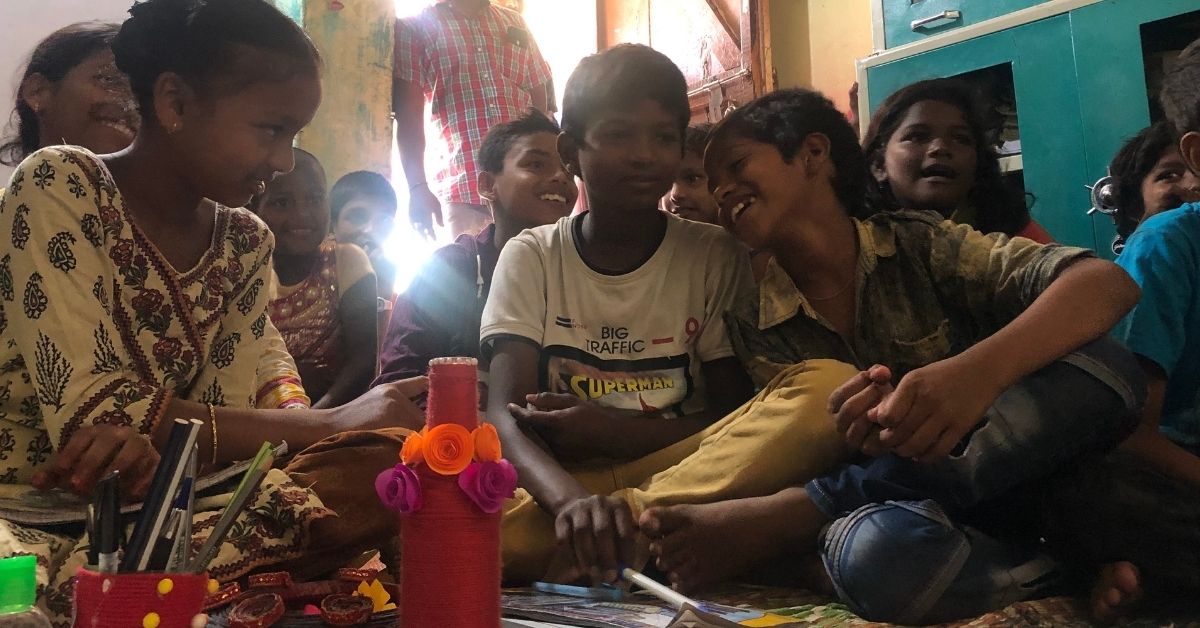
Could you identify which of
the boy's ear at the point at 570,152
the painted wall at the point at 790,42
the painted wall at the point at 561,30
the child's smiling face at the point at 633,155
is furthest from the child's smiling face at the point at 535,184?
the painted wall at the point at 561,30

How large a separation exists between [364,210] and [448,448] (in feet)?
6.49

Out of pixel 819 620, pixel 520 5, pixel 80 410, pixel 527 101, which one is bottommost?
pixel 819 620

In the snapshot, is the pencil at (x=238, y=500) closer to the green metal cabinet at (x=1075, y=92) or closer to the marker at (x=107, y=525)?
the marker at (x=107, y=525)

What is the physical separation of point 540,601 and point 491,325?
0.47 m

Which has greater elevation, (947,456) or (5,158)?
(5,158)

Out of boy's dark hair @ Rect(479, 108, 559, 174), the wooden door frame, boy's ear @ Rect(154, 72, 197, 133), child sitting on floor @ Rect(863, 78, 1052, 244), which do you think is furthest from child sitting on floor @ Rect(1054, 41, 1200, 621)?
the wooden door frame

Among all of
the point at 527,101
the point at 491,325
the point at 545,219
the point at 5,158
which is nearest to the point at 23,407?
the point at 491,325

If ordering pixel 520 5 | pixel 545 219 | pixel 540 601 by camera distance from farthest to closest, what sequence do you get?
1. pixel 520 5
2. pixel 545 219
3. pixel 540 601

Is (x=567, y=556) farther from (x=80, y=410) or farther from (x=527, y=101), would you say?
(x=527, y=101)

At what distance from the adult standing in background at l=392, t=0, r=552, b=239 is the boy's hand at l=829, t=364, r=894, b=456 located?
165cm

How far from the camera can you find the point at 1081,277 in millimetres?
948

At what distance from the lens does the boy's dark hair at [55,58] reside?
135 centimetres

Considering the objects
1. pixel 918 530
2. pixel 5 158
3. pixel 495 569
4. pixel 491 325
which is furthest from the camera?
pixel 5 158

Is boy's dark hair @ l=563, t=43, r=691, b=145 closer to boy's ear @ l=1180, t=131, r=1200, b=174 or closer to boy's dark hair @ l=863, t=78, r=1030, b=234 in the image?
boy's dark hair @ l=863, t=78, r=1030, b=234
